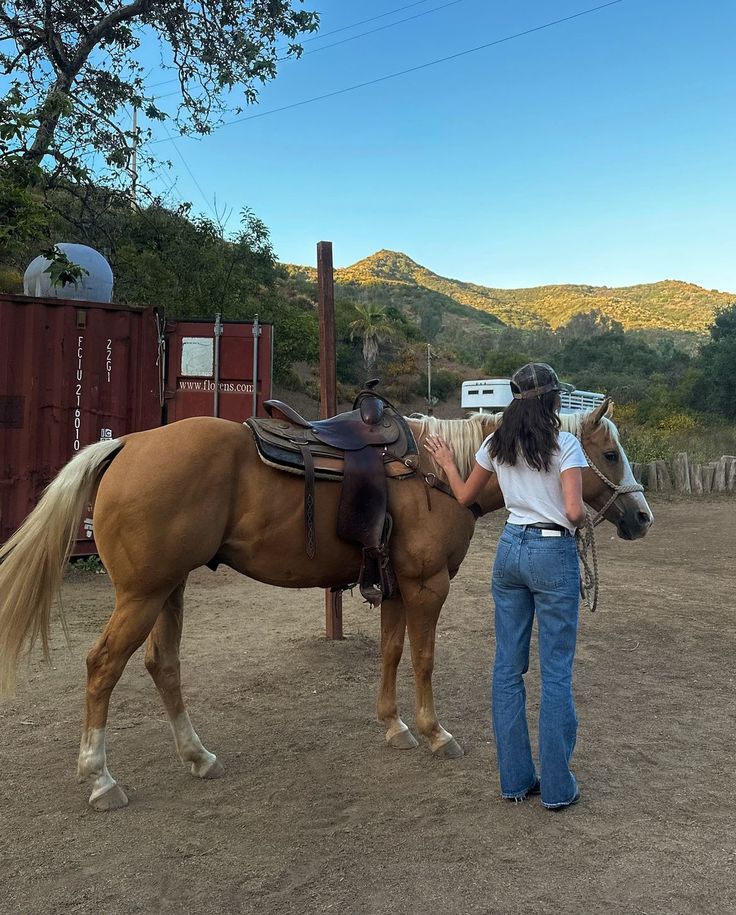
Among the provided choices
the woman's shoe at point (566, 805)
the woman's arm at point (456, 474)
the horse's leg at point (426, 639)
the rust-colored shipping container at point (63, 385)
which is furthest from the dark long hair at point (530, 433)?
the rust-colored shipping container at point (63, 385)

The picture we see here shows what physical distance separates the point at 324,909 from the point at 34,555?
6.29ft

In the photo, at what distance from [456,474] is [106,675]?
1821 millimetres

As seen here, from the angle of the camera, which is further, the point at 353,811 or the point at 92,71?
the point at 92,71

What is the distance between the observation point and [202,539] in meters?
3.04

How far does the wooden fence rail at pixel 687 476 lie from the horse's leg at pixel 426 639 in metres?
12.4

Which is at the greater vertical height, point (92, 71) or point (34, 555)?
point (92, 71)

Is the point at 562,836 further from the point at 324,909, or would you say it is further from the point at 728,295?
the point at 728,295

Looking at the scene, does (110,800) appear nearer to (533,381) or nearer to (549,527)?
(549,527)

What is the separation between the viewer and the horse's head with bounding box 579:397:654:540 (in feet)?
11.6

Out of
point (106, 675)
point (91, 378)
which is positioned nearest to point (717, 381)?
point (91, 378)

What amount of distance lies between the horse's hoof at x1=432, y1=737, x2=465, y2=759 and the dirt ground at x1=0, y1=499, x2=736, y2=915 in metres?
0.05

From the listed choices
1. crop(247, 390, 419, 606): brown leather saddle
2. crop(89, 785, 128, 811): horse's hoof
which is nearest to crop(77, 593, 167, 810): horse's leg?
crop(89, 785, 128, 811): horse's hoof

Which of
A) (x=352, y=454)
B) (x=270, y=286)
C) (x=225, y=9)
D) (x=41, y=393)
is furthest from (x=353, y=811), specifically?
(x=270, y=286)

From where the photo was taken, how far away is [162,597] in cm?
303
